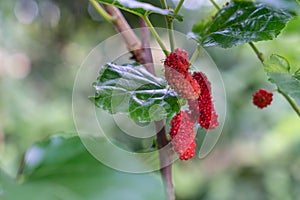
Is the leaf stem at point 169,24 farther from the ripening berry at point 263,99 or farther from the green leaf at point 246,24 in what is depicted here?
the ripening berry at point 263,99

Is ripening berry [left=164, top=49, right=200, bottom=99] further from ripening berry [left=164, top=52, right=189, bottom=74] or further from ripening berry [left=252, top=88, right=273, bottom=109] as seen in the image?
ripening berry [left=252, top=88, right=273, bottom=109]

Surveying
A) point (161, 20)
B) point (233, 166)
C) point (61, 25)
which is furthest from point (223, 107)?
point (233, 166)

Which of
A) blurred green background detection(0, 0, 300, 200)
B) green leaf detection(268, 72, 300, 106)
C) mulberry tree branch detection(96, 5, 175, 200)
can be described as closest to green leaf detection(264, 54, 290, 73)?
green leaf detection(268, 72, 300, 106)

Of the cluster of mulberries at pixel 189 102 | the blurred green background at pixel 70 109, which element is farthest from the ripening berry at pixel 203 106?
the blurred green background at pixel 70 109

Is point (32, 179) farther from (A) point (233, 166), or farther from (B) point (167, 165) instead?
(A) point (233, 166)

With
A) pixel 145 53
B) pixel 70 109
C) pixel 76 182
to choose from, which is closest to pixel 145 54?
pixel 145 53
